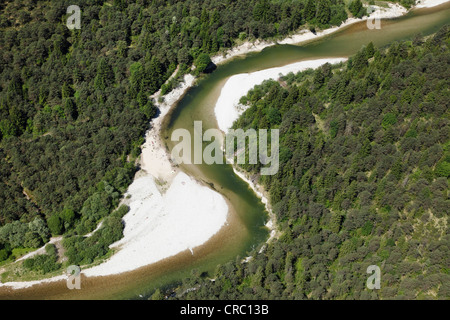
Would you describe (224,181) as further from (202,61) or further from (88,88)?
(88,88)

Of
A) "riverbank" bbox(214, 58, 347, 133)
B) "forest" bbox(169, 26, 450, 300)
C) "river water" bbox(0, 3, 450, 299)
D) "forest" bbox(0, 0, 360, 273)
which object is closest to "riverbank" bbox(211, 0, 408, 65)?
"river water" bbox(0, 3, 450, 299)

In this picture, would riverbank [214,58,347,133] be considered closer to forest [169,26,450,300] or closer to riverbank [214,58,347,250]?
riverbank [214,58,347,250]

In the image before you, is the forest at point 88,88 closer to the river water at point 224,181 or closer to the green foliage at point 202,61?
the green foliage at point 202,61

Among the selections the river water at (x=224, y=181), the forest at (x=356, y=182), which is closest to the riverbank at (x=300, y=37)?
the river water at (x=224, y=181)

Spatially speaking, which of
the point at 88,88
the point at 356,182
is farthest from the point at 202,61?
the point at 356,182

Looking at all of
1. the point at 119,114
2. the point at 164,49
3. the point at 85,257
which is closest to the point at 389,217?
the point at 85,257

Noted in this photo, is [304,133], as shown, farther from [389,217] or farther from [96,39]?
[96,39]
